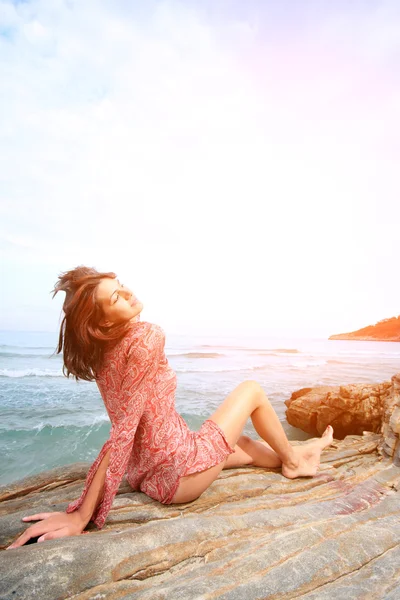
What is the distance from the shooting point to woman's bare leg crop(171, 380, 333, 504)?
2748 mm

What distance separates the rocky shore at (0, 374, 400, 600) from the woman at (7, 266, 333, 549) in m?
0.18

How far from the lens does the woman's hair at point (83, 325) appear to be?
2291mm

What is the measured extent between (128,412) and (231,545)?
0.93m

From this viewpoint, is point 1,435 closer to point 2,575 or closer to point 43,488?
point 43,488

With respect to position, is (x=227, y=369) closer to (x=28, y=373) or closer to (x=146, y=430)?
(x=28, y=373)

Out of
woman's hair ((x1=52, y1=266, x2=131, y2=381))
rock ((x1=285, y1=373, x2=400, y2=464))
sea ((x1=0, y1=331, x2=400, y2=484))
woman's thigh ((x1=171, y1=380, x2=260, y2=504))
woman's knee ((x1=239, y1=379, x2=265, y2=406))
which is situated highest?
woman's hair ((x1=52, y1=266, x2=131, y2=381))

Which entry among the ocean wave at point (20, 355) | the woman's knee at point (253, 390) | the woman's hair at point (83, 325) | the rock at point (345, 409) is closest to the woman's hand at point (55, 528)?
the woman's hair at point (83, 325)

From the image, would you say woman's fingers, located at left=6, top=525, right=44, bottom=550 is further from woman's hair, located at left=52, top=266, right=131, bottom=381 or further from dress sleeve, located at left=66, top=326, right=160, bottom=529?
Answer: woman's hair, located at left=52, top=266, right=131, bottom=381

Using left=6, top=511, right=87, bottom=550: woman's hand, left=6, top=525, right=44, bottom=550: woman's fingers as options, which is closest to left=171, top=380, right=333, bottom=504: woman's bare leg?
left=6, top=511, right=87, bottom=550: woman's hand

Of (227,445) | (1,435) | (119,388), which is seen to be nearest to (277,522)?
(227,445)

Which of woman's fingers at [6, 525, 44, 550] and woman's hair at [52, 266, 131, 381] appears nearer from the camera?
woman's fingers at [6, 525, 44, 550]

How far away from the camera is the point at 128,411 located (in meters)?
2.34

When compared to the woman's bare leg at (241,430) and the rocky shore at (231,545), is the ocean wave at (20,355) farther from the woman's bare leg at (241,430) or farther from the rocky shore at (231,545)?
the woman's bare leg at (241,430)

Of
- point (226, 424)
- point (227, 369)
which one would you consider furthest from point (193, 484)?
point (227, 369)
